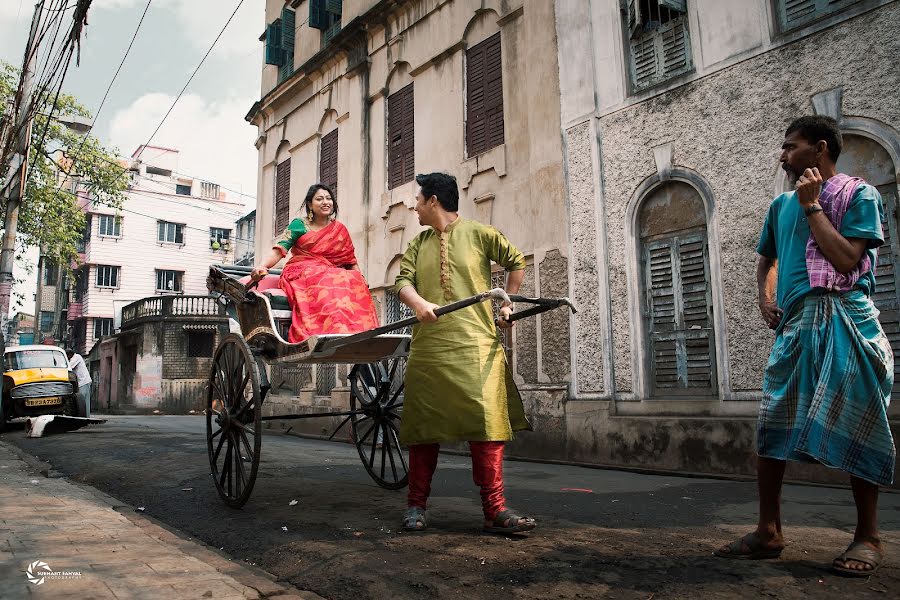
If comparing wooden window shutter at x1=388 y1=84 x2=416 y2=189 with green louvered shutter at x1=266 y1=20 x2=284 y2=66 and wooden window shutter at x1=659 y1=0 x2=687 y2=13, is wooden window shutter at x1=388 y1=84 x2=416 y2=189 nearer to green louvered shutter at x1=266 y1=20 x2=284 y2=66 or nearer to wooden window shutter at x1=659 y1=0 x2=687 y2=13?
wooden window shutter at x1=659 y1=0 x2=687 y2=13

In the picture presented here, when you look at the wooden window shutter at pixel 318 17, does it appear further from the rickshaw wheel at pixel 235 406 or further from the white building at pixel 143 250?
the white building at pixel 143 250

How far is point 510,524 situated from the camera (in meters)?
3.46

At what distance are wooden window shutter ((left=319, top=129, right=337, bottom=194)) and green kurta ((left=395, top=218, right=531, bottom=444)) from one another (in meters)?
10.1

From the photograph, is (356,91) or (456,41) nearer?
(456,41)

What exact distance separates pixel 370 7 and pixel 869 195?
456 inches

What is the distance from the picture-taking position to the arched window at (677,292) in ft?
24.5

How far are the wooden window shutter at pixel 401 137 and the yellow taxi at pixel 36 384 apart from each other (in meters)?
8.46

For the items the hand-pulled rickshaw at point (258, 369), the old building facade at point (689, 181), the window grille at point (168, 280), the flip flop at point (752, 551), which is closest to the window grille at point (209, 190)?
the window grille at point (168, 280)

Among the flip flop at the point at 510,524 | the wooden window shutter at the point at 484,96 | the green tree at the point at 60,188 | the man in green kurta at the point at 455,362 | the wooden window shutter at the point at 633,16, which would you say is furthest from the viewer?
the green tree at the point at 60,188

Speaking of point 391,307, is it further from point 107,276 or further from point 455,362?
point 107,276

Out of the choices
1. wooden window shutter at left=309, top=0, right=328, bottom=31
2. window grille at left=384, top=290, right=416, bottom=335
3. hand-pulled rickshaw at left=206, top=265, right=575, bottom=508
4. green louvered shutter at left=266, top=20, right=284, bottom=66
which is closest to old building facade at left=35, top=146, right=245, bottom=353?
green louvered shutter at left=266, top=20, right=284, bottom=66

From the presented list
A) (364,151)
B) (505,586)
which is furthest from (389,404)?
(364,151)

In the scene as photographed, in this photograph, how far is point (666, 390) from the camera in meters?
7.72

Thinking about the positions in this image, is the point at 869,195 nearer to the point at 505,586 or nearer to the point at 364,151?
the point at 505,586
